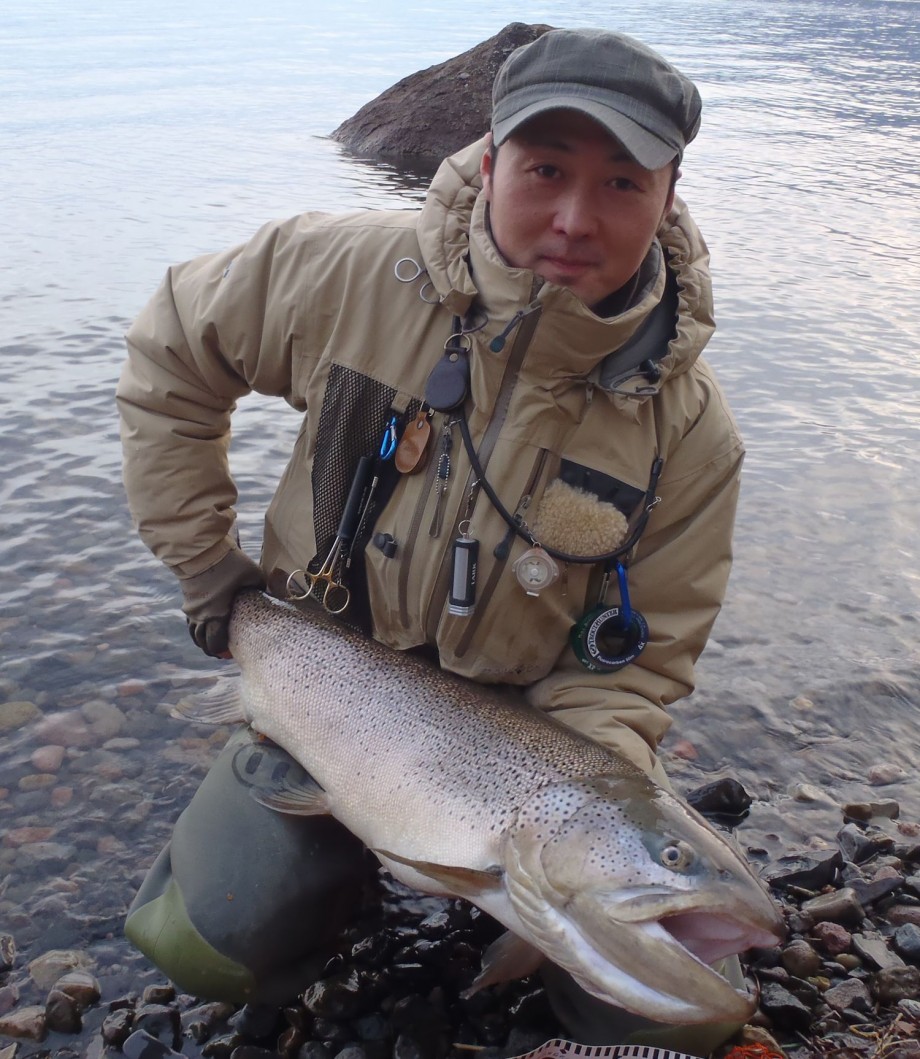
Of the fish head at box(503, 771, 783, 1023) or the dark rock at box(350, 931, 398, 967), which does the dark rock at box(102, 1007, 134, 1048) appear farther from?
the fish head at box(503, 771, 783, 1023)

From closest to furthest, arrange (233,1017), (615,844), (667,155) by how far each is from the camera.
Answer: (615,844) < (667,155) < (233,1017)

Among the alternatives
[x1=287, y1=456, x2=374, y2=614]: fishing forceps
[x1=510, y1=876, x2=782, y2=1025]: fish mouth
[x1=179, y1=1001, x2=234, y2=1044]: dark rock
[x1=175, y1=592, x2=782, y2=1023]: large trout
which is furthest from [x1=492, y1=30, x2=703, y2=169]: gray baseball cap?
[x1=179, y1=1001, x2=234, y2=1044]: dark rock

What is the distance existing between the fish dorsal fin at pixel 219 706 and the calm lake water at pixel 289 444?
0.43m

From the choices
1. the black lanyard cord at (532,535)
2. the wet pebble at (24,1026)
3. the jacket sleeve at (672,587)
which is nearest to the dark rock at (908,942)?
the jacket sleeve at (672,587)

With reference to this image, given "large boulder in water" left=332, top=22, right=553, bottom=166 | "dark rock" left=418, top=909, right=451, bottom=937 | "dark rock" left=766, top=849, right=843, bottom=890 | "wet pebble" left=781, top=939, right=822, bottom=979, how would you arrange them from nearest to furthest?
"wet pebble" left=781, top=939, right=822, bottom=979, "dark rock" left=418, top=909, right=451, bottom=937, "dark rock" left=766, top=849, right=843, bottom=890, "large boulder in water" left=332, top=22, right=553, bottom=166

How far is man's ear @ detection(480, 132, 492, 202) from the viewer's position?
3.08 metres

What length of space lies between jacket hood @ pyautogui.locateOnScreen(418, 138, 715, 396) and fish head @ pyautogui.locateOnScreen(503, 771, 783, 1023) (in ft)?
3.95

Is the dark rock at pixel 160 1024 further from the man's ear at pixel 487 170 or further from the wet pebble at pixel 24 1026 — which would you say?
the man's ear at pixel 487 170

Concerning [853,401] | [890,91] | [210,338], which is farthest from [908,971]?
[890,91]

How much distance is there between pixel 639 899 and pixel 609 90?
2090 millimetres

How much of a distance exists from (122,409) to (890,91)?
30.1 m

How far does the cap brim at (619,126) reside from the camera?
2764 millimetres

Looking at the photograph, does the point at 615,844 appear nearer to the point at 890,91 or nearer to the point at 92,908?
the point at 92,908

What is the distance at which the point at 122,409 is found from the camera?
11.3 ft
